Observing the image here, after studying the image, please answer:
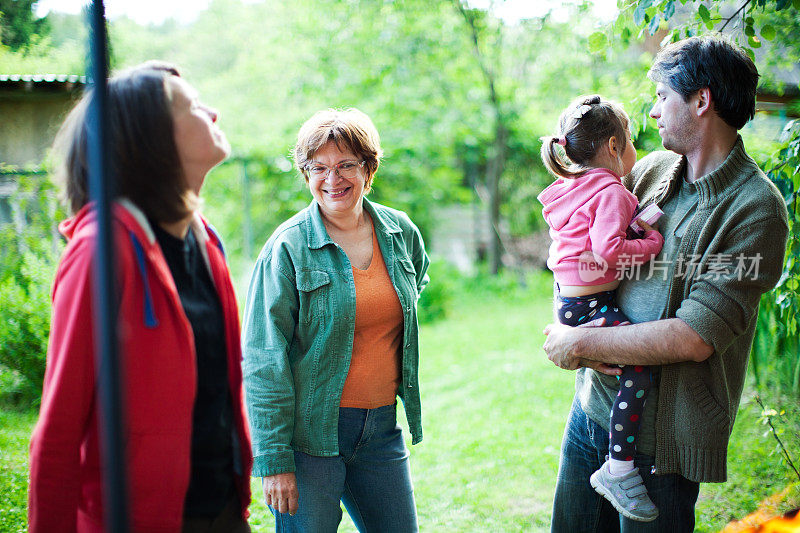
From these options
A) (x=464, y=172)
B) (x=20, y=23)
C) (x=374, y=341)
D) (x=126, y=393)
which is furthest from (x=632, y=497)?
(x=464, y=172)

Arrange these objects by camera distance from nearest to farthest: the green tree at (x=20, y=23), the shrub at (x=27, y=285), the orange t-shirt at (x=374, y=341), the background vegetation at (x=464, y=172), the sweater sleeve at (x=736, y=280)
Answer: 1. the sweater sleeve at (x=736, y=280)
2. the orange t-shirt at (x=374, y=341)
3. the green tree at (x=20, y=23)
4. the background vegetation at (x=464, y=172)
5. the shrub at (x=27, y=285)

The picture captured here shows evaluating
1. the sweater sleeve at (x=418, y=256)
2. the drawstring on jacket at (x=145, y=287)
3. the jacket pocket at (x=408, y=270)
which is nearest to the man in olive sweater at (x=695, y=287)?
the jacket pocket at (x=408, y=270)

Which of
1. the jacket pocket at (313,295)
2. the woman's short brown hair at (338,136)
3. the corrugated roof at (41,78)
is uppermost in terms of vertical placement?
the corrugated roof at (41,78)

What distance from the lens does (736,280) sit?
5.63 feet

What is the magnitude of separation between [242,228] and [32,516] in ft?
29.6

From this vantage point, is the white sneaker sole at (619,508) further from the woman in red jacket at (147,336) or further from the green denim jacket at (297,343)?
the woman in red jacket at (147,336)

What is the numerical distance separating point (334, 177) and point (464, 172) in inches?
378

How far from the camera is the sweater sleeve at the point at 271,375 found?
6.19 ft

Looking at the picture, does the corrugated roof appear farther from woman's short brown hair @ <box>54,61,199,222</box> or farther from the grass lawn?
woman's short brown hair @ <box>54,61,199,222</box>

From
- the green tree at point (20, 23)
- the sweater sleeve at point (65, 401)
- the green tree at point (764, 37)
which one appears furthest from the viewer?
the green tree at point (764, 37)

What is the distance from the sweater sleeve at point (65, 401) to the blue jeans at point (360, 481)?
789 millimetres

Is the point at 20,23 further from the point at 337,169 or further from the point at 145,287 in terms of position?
the point at 145,287

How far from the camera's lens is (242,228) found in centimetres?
1007

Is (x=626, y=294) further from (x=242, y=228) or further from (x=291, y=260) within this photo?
(x=242, y=228)
